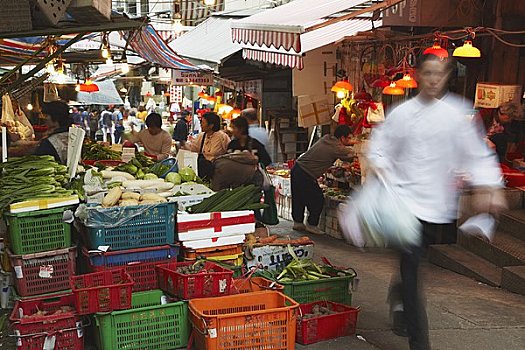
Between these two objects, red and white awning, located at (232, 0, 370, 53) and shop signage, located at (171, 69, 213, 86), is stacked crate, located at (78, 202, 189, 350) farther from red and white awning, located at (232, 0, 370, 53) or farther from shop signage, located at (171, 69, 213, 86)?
shop signage, located at (171, 69, 213, 86)

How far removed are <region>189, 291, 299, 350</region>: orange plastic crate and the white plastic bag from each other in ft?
2.66

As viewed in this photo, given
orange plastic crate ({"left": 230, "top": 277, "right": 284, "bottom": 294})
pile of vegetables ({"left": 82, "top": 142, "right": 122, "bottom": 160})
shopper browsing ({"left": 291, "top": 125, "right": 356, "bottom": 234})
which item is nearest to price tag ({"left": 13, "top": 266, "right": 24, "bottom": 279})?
orange plastic crate ({"left": 230, "top": 277, "right": 284, "bottom": 294})

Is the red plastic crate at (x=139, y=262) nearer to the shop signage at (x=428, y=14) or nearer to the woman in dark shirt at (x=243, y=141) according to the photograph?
the woman in dark shirt at (x=243, y=141)

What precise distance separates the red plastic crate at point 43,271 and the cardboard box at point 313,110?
8.47 m

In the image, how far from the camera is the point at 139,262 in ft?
19.3

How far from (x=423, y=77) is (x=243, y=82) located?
1314 cm

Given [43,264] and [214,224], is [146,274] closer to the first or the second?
[214,224]

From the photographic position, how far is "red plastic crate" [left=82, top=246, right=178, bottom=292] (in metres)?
5.73

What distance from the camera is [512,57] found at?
10539 mm

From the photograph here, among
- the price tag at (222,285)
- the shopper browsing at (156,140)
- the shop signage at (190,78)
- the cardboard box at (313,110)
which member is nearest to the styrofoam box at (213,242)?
the price tag at (222,285)

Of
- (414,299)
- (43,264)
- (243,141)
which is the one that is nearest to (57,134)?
(43,264)

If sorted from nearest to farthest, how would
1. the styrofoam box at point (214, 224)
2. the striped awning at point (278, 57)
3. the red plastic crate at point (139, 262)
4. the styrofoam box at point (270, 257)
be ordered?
the red plastic crate at point (139, 262), the styrofoam box at point (214, 224), the styrofoam box at point (270, 257), the striped awning at point (278, 57)

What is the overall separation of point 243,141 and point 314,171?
6.85 ft

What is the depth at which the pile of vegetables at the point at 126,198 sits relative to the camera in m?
5.93
